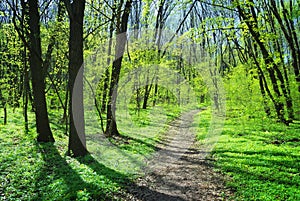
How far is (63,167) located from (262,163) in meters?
5.91

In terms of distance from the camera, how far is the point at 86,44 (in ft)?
48.5

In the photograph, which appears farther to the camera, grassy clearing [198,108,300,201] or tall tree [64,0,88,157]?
tall tree [64,0,88,157]

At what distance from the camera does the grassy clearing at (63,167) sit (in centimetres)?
560

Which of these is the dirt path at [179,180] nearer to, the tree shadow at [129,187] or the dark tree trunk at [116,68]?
the tree shadow at [129,187]

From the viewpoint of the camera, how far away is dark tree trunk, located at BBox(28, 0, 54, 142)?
9.59 meters

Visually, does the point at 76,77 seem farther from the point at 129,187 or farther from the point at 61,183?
the point at 129,187

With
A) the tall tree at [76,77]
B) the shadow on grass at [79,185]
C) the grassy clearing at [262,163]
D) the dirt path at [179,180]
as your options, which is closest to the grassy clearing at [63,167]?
the shadow on grass at [79,185]

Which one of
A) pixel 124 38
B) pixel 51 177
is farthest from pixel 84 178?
pixel 124 38

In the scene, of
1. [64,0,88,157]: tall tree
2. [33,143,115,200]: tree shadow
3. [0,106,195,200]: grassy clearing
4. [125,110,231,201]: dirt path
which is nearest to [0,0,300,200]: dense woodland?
[64,0,88,157]: tall tree

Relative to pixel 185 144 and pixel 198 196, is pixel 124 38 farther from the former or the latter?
pixel 198 196

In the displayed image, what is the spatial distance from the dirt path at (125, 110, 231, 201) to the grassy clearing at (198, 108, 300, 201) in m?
0.45

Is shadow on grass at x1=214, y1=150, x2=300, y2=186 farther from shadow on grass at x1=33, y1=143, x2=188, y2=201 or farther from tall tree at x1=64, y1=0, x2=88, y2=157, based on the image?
tall tree at x1=64, y1=0, x2=88, y2=157

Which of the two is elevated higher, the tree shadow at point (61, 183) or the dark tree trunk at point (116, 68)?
the dark tree trunk at point (116, 68)

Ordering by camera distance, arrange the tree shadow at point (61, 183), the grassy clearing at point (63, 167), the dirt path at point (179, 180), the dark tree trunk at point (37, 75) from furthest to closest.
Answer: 1. the dark tree trunk at point (37, 75)
2. the dirt path at point (179, 180)
3. the grassy clearing at point (63, 167)
4. the tree shadow at point (61, 183)
